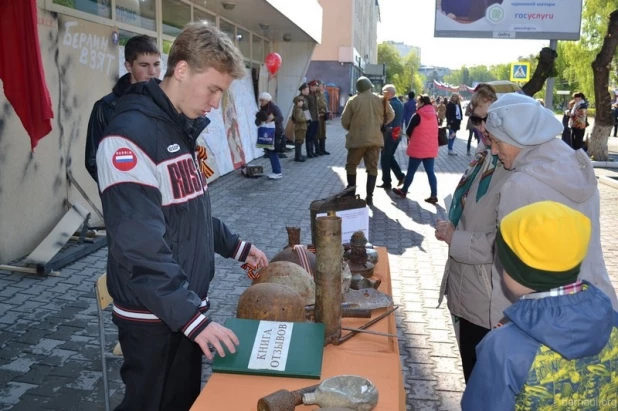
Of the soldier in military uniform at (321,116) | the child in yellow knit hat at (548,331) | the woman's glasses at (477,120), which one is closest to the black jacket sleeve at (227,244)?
the child in yellow knit hat at (548,331)

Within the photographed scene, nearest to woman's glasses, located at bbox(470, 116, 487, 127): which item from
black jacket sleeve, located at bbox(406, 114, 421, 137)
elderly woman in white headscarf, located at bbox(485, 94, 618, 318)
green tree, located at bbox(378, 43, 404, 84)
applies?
elderly woman in white headscarf, located at bbox(485, 94, 618, 318)

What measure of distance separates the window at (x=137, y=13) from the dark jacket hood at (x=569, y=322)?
7.79 meters

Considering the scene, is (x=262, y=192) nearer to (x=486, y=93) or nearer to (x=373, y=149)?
(x=373, y=149)

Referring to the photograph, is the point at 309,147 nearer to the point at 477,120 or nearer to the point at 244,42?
the point at 244,42

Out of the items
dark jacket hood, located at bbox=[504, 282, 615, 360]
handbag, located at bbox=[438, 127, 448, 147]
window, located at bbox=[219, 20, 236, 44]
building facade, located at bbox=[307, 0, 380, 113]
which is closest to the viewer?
dark jacket hood, located at bbox=[504, 282, 615, 360]

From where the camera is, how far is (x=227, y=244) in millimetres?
2740

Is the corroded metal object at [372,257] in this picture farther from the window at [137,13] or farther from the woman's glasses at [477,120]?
the window at [137,13]

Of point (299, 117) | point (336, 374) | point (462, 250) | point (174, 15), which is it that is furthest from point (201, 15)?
point (336, 374)

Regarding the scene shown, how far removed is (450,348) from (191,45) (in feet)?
11.0

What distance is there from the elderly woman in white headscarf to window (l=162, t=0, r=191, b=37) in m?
8.94

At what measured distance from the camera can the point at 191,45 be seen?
2.01 m

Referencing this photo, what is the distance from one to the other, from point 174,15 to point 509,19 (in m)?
9.00

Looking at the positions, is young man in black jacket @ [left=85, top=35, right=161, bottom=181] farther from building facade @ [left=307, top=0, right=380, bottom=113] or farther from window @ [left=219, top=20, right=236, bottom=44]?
building facade @ [left=307, top=0, right=380, bottom=113]

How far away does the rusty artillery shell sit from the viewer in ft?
7.00
